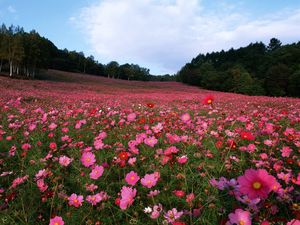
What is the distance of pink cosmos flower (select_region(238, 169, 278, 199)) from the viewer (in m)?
1.03

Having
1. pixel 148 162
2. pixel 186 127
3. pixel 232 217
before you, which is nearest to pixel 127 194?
pixel 232 217

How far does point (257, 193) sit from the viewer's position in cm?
103

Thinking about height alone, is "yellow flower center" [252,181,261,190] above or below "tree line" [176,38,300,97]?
below

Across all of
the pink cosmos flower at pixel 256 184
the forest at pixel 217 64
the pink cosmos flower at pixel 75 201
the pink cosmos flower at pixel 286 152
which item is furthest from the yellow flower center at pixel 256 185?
the forest at pixel 217 64

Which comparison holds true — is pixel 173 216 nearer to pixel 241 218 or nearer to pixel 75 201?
pixel 241 218

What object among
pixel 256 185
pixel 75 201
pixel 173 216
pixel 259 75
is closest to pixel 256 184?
pixel 256 185

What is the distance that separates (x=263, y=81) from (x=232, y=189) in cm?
4829

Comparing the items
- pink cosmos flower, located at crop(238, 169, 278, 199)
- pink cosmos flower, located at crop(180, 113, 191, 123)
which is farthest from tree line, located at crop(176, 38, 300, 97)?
pink cosmos flower, located at crop(238, 169, 278, 199)

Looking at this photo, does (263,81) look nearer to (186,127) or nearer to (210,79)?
(210,79)

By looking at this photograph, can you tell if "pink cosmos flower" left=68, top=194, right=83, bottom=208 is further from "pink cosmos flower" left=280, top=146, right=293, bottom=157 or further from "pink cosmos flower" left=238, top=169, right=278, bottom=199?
"pink cosmos flower" left=280, top=146, right=293, bottom=157

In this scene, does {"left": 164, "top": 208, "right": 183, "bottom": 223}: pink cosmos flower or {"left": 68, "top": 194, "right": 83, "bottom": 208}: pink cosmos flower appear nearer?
{"left": 164, "top": 208, "right": 183, "bottom": 223}: pink cosmos flower

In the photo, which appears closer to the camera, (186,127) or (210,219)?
(210,219)

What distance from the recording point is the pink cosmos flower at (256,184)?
3.37 feet

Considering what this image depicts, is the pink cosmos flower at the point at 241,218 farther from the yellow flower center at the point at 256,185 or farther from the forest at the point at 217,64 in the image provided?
the forest at the point at 217,64
